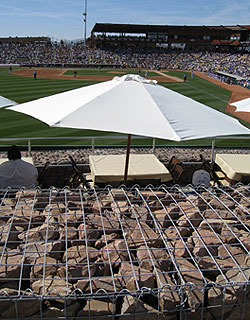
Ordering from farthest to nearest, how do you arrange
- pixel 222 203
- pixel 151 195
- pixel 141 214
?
1. pixel 151 195
2. pixel 222 203
3. pixel 141 214

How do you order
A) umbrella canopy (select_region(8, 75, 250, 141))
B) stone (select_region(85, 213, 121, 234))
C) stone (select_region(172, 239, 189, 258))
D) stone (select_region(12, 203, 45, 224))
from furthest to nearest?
umbrella canopy (select_region(8, 75, 250, 141)), stone (select_region(12, 203, 45, 224)), stone (select_region(85, 213, 121, 234)), stone (select_region(172, 239, 189, 258))

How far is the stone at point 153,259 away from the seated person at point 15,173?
3705mm

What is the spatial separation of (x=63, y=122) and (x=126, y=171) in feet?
6.95

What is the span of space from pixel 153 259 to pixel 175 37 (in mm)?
83483

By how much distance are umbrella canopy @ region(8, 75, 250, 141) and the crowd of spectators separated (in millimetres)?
54500

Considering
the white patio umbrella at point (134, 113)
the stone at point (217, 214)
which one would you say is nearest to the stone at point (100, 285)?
the stone at point (217, 214)

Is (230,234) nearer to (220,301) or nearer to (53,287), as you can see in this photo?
(220,301)

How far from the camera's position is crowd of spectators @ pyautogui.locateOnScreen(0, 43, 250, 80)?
210 feet

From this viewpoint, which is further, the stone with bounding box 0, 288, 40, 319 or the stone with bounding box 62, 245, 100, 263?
the stone with bounding box 62, 245, 100, 263

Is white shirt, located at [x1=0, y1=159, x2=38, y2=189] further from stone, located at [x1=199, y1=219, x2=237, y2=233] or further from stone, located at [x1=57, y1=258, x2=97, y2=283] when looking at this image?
stone, located at [x1=199, y1=219, x2=237, y2=233]

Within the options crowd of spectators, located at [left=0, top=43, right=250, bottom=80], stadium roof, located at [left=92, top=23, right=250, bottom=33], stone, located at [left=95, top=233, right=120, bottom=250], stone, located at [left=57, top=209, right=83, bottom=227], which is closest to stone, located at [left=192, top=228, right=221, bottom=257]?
stone, located at [left=95, top=233, right=120, bottom=250]

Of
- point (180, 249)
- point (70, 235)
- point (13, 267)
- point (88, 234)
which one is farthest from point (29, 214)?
point (180, 249)

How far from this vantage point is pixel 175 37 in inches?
3157

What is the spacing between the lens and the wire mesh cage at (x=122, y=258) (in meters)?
2.89
